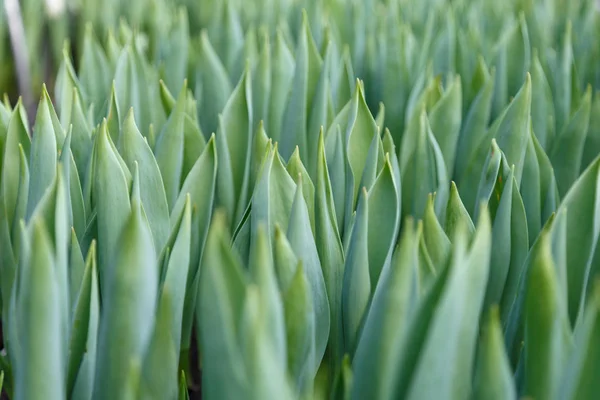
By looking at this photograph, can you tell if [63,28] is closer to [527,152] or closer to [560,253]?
[527,152]

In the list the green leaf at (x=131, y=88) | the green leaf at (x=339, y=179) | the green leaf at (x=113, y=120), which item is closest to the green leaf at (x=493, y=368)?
the green leaf at (x=339, y=179)

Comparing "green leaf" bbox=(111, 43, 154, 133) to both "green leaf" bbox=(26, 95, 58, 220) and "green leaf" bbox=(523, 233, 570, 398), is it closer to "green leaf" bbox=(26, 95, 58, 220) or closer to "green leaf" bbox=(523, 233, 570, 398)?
"green leaf" bbox=(26, 95, 58, 220)

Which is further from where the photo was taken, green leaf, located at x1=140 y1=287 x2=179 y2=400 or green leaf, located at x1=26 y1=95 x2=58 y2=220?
Answer: green leaf, located at x1=26 y1=95 x2=58 y2=220

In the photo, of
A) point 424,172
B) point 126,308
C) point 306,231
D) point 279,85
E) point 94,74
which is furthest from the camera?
point 94,74

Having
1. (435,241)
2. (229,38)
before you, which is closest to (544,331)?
(435,241)

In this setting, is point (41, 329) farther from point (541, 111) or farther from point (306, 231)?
point (541, 111)

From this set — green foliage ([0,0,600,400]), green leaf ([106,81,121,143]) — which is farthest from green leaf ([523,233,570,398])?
green leaf ([106,81,121,143])

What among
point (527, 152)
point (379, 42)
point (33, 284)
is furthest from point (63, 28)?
point (33, 284)
